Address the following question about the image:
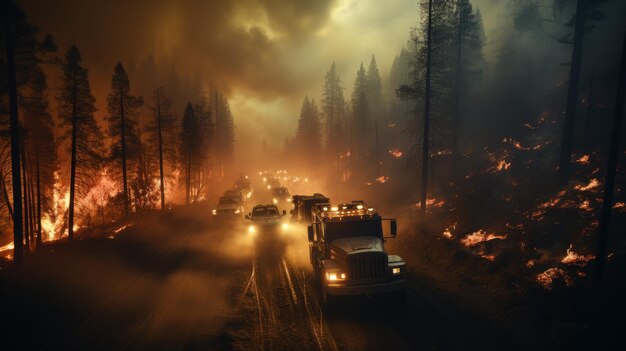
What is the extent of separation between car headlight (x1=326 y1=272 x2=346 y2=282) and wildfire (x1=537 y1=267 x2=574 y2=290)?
7.01m

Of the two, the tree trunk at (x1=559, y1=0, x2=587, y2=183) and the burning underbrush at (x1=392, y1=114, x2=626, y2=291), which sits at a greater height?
the tree trunk at (x1=559, y1=0, x2=587, y2=183)

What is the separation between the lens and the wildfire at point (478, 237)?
18016mm

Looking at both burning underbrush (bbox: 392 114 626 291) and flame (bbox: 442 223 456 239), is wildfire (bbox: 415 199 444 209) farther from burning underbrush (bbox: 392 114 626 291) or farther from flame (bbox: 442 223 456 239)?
flame (bbox: 442 223 456 239)

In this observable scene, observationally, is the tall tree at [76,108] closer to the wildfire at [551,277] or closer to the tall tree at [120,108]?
the tall tree at [120,108]

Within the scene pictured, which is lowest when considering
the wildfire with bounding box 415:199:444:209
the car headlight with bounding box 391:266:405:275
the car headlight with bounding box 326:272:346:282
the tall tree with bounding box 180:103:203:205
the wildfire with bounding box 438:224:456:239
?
the wildfire with bounding box 438:224:456:239

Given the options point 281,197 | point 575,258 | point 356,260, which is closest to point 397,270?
point 356,260

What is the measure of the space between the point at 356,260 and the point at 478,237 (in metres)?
10.8

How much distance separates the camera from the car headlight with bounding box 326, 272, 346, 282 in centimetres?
1095

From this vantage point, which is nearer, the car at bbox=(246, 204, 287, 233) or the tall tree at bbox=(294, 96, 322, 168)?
the car at bbox=(246, 204, 287, 233)

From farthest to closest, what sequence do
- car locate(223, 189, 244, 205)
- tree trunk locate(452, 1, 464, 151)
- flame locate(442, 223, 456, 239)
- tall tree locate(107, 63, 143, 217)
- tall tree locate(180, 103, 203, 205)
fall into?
tall tree locate(180, 103, 203, 205), tall tree locate(107, 63, 143, 217), tree trunk locate(452, 1, 464, 151), car locate(223, 189, 244, 205), flame locate(442, 223, 456, 239)

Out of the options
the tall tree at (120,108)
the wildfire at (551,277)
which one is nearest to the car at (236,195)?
the tall tree at (120,108)

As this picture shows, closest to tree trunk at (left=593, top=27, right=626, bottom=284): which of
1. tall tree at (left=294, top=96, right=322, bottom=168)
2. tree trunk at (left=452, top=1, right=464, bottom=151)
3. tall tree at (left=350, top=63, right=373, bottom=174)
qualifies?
tree trunk at (left=452, top=1, right=464, bottom=151)

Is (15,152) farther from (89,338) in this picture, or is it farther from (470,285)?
(470,285)

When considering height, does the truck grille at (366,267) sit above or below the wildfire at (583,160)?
below
